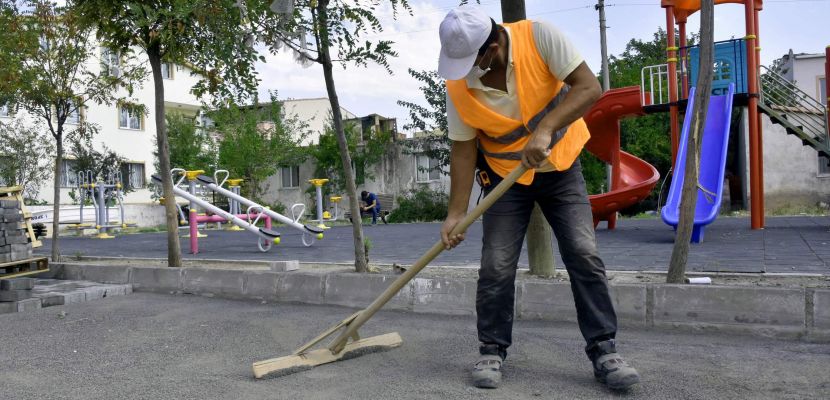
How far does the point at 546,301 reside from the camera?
4.27 m

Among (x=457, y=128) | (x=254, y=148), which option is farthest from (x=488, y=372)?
(x=254, y=148)

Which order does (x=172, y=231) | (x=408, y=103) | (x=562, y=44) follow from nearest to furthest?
1. (x=562, y=44)
2. (x=172, y=231)
3. (x=408, y=103)

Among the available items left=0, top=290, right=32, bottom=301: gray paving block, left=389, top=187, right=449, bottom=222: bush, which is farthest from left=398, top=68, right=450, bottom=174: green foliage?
left=0, top=290, right=32, bottom=301: gray paving block

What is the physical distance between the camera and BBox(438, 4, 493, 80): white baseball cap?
271 cm

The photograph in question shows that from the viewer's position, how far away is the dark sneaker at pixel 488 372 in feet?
9.16

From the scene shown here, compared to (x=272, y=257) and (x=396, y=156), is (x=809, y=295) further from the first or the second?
(x=396, y=156)

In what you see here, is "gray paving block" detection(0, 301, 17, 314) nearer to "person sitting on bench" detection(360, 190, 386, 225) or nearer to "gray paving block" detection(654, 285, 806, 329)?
"gray paving block" detection(654, 285, 806, 329)

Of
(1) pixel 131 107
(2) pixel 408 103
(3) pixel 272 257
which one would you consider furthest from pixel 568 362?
(2) pixel 408 103

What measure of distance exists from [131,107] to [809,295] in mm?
8869

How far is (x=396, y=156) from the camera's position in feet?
81.9

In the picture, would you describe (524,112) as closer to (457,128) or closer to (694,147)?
(457,128)

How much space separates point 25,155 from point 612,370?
22372 mm

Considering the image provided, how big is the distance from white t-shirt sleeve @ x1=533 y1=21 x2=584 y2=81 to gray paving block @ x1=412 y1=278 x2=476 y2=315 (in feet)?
6.99

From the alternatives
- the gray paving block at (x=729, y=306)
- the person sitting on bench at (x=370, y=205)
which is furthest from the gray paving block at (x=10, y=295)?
the person sitting on bench at (x=370, y=205)
